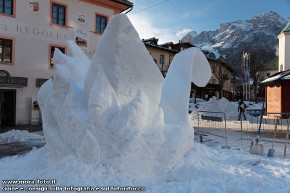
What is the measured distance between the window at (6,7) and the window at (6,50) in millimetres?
1624

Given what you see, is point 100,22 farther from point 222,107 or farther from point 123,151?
point 123,151

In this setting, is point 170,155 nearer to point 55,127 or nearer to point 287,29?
point 55,127

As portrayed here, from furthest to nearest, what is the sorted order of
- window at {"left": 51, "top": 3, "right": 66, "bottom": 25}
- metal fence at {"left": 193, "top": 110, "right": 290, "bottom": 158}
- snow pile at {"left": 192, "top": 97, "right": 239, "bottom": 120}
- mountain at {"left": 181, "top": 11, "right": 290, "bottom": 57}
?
mountain at {"left": 181, "top": 11, "right": 290, "bottom": 57}, snow pile at {"left": 192, "top": 97, "right": 239, "bottom": 120}, window at {"left": 51, "top": 3, "right": 66, "bottom": 25}, metal fence at {"left": 193, "top": 110, "right": 290, "bottom": 158}

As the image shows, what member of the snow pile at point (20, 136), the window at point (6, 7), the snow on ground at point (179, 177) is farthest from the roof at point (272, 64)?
the snow on ground at point (179, 177)

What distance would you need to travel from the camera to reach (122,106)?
4.07m

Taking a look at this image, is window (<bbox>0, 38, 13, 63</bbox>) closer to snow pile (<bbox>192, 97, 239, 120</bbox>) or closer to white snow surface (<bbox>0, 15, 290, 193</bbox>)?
white snow surface (<bbox>0, 15, 290, 193</bbox>)

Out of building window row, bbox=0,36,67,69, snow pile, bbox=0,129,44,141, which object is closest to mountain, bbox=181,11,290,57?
building window row, bbox=0,36,67,69

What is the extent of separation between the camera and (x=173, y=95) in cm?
479

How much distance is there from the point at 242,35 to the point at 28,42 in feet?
437

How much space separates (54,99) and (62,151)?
3.80 feet

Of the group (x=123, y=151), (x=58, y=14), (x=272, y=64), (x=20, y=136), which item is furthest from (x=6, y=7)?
(x=272, y=64)

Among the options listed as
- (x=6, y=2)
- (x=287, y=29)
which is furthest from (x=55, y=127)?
(x=287, y=29)

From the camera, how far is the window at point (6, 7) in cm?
1346

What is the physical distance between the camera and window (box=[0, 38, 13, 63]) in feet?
44.8
